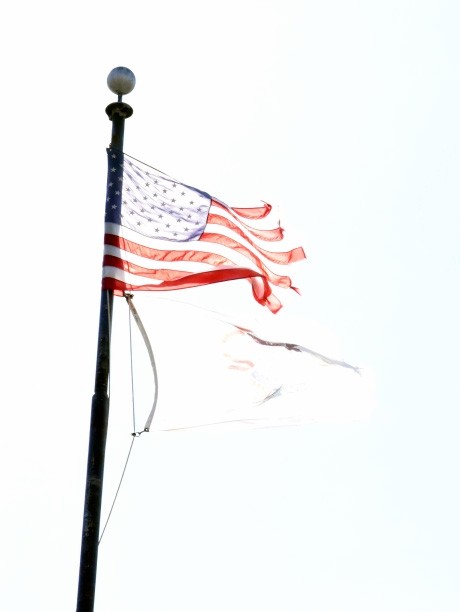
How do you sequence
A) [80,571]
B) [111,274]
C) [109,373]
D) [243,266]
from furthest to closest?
[243,266], [111,274], [109,373], [80,571]

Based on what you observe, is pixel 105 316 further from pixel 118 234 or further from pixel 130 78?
pixel 130 78

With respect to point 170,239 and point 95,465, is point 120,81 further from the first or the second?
point 95,465

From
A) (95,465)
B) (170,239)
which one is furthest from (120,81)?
(95,465)

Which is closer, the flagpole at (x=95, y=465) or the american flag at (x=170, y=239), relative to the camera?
the flagpole at (x=95, y=465)

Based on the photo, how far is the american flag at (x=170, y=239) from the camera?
453 inches

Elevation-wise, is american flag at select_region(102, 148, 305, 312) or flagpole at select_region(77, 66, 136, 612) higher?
american flag at select_region(102, 148, 305, 312)

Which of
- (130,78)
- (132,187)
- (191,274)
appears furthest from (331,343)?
(130,78)

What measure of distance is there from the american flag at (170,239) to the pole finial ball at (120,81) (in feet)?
2.48

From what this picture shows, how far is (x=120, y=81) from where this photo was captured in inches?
468

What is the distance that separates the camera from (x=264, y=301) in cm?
1333

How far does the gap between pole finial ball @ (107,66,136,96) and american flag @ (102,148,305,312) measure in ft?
2.48

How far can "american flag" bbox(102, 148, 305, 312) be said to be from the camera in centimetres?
1151

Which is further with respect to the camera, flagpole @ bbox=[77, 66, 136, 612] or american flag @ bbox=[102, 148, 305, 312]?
american flag @ bbox=[102, 148, 305, 312]

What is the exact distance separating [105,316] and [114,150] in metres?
2.16
